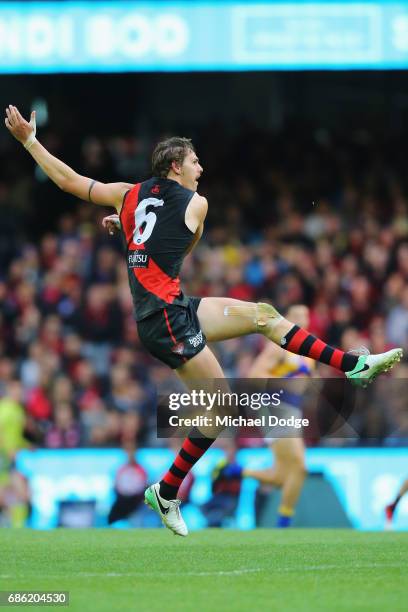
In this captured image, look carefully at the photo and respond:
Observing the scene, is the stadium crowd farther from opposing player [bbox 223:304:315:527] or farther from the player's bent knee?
the player's bent knee

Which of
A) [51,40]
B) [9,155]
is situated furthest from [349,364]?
[9,155]

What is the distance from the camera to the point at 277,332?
8.27m

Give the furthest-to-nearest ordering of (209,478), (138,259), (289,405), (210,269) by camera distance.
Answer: (210,269) → (209,478) → (289,405) → (138,259)

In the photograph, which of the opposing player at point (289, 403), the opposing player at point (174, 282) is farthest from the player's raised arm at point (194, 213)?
the opposing player at point (289, 403)

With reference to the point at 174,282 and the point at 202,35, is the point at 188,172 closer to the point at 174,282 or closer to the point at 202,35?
the point at 174,282

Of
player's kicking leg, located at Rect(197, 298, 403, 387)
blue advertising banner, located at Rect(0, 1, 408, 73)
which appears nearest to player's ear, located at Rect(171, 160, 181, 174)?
player's kicking leg, located at Rect(197, 298, 403, 387)

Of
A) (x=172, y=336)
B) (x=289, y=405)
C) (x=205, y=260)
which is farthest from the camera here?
(x=205, y=260)

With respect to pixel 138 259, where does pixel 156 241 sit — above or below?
above

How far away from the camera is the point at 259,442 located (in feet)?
49.1

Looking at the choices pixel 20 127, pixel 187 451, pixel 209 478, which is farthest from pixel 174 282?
pixel 209 478

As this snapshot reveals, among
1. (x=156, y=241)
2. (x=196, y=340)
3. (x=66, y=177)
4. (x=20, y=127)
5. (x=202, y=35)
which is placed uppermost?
(x=202, y=35)

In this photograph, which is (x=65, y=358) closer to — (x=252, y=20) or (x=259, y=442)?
(x=259, y=442)

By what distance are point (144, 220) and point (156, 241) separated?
0.17 metres

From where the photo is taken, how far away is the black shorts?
8.08m
